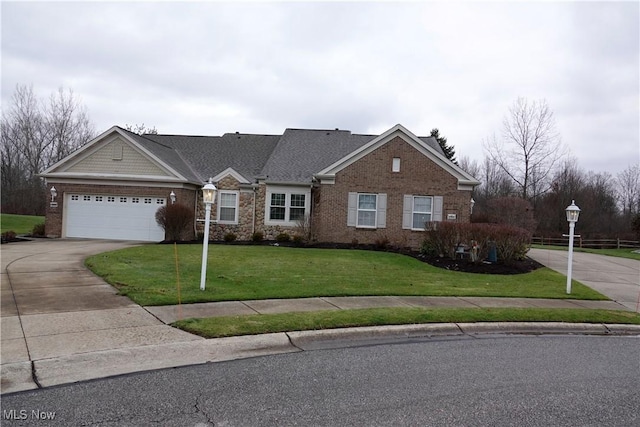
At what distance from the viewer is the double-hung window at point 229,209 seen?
2270cm

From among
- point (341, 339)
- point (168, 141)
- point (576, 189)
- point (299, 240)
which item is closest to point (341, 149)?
point (299, 240)

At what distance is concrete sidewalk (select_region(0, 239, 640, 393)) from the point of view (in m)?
5.29

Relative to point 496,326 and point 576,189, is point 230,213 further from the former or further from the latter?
point 576,189

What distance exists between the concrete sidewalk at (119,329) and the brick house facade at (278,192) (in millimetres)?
10150

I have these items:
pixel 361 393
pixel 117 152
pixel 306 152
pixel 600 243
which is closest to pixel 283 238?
pixel 306 152

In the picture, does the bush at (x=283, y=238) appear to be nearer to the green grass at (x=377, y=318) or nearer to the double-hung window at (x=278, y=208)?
the double-hung window at (x=278, y=208)

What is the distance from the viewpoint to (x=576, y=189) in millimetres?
46375

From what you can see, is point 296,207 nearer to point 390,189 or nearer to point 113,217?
point 390,189

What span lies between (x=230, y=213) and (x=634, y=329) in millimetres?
17812

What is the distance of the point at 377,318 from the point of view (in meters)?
7.87

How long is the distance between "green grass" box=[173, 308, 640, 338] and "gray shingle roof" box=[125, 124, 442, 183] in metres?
14.2

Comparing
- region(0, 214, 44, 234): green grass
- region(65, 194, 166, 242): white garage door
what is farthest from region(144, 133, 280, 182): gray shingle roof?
region(0, 214, 44, 234): green grass

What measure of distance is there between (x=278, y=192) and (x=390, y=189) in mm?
5625

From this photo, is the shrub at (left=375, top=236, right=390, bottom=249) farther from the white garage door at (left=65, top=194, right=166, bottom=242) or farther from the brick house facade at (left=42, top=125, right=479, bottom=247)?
the white garage door at (left=65, top=194, right=166, bottom=242)
